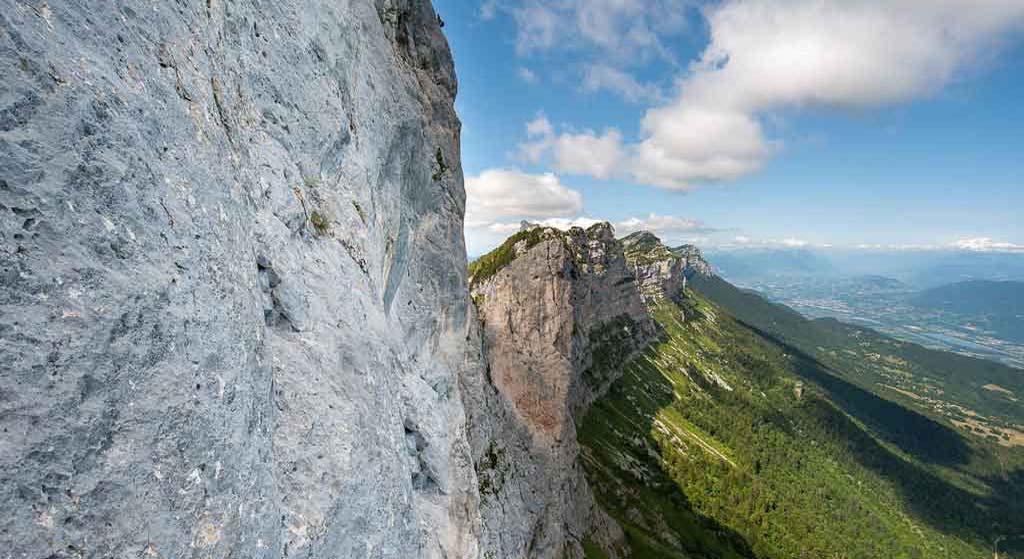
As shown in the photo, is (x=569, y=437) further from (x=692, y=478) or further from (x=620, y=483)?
(x=692, y=478)

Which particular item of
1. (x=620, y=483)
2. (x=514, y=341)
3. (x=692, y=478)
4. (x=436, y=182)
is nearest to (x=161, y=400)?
(x=436, y=182)

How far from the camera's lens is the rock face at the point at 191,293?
6066 millimetres

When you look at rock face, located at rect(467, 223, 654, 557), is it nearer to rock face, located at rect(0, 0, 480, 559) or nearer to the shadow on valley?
rock face, located at rect(0, 0, 480, 559)

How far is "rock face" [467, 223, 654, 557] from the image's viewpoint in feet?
138

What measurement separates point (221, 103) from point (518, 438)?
4802cm

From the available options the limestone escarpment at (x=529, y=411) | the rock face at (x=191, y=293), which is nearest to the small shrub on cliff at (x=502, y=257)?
the limestone escarpment at (x=529, y=411)

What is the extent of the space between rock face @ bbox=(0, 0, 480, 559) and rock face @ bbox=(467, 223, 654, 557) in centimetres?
2296

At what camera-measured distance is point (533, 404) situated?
65.8m

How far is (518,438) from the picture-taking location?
5238 centimetres

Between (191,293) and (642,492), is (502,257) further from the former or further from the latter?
(191,293)

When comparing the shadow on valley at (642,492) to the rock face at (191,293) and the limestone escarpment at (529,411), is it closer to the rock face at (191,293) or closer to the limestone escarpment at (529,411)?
the limestone escarpment at (529,411)

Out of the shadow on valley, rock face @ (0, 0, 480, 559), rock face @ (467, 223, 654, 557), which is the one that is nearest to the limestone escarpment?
rock face @ (467, 223, 654, 557)

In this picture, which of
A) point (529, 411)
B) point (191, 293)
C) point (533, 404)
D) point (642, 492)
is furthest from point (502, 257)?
point (191, 293)

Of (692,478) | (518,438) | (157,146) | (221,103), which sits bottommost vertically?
(692,478)
